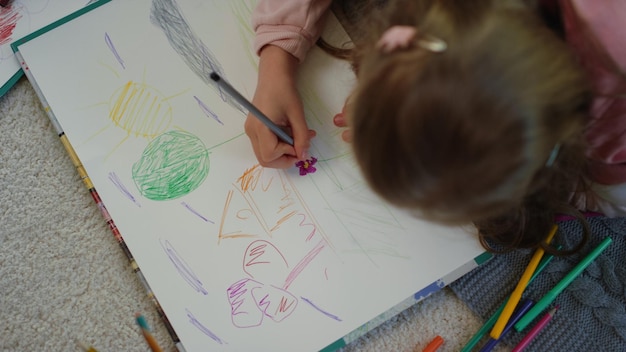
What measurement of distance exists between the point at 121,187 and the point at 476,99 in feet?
1.12

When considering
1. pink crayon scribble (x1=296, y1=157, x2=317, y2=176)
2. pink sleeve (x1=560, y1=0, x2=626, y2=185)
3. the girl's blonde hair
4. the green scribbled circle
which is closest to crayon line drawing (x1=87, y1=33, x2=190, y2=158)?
the green scribbled circle

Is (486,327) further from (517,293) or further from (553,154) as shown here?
(553,154)

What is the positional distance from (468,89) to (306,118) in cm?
25

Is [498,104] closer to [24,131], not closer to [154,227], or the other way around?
[154,227]

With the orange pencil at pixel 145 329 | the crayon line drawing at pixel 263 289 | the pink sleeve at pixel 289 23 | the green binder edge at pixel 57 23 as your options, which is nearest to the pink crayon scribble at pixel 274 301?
the crayon line drawing at pixel 263 289

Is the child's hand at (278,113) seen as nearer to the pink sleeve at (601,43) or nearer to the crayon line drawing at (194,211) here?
the crayon line drawing at (194,211)

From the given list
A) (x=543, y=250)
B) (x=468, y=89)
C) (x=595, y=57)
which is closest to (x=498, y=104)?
(x=468, y=89)

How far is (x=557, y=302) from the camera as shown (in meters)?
0.50

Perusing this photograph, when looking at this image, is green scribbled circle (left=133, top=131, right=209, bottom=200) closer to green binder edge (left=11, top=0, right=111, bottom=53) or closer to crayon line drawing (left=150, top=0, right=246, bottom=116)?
crayon line drawing (left=150, top=0, right=246, bottom=116)

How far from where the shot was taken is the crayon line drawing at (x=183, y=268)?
46cm

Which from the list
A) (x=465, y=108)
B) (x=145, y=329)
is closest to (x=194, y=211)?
(x=145, y=329)

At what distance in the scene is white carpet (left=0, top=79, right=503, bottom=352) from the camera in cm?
47

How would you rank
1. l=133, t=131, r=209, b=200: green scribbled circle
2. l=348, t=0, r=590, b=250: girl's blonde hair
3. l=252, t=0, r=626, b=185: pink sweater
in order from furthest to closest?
l=133, t=131, r=209, b=200: green scribbled circle, l=252, t=0, r=626, b=185: pink sweater, l=348, t=0, r=590, b=250: girl's blonde hair

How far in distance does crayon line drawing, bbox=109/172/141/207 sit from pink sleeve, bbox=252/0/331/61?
0.60ft
